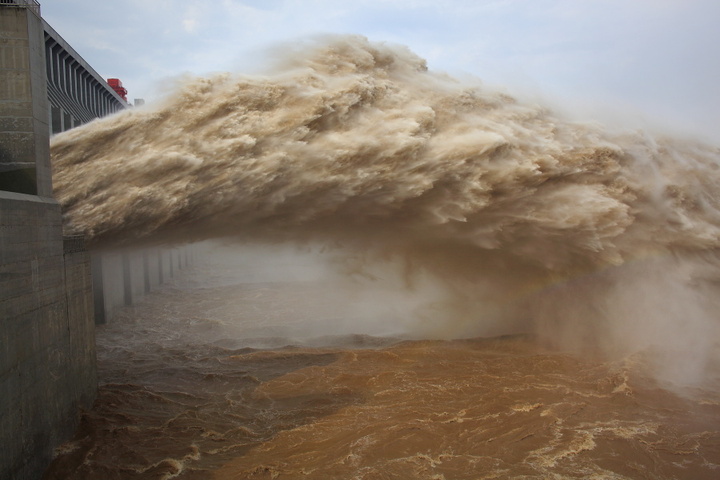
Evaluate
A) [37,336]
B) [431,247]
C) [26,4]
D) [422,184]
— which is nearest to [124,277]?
[431,247]

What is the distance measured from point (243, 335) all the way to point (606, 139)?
43.3ft

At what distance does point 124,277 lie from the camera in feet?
88.5

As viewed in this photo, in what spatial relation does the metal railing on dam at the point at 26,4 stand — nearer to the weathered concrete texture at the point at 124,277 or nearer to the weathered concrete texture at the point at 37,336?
the weathered concrete texture at the point at 37,336

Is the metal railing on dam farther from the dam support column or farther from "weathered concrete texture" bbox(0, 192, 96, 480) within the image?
"weathered concrete texture" bbox(0, 192, 96, 480)

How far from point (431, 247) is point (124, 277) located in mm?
17588

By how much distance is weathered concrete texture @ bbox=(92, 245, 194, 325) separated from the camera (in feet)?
71.8

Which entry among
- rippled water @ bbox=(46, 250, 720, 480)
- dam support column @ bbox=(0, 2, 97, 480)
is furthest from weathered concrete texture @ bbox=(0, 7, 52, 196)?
rippled water @ bbox=(46, 250, 720, 480)

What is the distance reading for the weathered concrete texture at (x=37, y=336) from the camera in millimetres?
7863

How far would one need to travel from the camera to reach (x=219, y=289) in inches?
1348

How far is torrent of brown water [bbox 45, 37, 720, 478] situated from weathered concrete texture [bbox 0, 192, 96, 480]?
42.3 inches

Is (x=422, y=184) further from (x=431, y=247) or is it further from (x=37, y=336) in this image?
(x=37, y=336)

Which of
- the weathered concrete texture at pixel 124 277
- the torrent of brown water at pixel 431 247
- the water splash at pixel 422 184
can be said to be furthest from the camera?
the weathered concrete texture at pixel 124 277

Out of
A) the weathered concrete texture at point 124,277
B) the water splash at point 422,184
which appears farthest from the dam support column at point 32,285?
the weathered concrete texture at point 124,277

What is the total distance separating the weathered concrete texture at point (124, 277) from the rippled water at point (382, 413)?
3.96m
